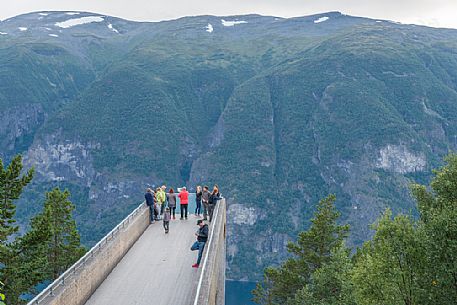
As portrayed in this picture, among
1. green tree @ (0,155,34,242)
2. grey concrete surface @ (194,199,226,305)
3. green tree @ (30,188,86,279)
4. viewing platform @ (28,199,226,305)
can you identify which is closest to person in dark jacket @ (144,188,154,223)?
viewing platform @ (28,199,226,305)

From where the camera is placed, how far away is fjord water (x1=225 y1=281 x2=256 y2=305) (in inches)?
5385

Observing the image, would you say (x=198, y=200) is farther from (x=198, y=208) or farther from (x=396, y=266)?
(x=396, y=266)

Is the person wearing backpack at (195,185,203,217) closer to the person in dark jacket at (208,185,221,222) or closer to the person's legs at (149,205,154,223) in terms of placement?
the person in dark jacket at (208,185,221,222)

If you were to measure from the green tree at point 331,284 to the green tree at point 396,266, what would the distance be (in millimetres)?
6410

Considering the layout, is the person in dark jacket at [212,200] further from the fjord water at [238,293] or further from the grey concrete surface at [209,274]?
the fjord water at [238,293]

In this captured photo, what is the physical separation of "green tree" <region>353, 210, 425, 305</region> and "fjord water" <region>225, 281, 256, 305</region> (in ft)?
370

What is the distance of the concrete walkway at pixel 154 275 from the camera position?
15.2 m

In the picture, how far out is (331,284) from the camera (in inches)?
1235

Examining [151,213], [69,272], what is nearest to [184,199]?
[151,213]

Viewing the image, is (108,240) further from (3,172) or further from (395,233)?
(395,233)

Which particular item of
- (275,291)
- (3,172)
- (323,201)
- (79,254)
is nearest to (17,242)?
(3,172)

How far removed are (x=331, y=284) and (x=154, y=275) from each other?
1706cm

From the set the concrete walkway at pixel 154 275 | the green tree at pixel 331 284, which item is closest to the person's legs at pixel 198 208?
the concrete walkway at pixel 154 275

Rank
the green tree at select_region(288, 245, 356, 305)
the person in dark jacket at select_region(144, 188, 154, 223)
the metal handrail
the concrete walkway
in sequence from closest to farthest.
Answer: the metal handrail
the concrete walkway
the person in dark jacket at select_region(144, 188, 154, 223)
the green tree at select_region(288, 245, 356, 305)
